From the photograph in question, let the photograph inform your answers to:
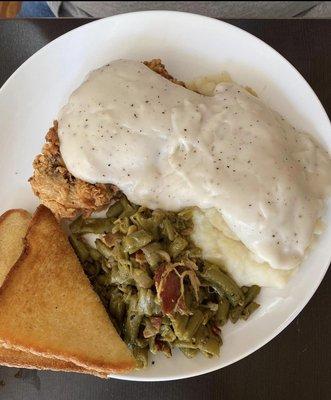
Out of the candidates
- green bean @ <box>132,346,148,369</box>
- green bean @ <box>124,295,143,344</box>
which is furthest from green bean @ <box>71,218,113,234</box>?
green bean @ <box>132,346,148,369</box>

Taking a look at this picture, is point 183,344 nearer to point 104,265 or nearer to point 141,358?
point 141,358

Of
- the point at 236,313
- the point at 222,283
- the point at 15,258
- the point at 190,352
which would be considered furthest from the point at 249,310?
the point at 15,258

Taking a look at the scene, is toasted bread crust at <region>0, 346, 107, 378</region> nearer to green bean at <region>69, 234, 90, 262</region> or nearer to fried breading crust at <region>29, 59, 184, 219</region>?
green bean at <region>69, 234, 90, 262</region>

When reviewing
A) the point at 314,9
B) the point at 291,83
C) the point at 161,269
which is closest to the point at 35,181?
the point at 161,269

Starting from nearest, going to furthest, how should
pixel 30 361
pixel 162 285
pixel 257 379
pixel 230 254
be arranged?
pixel 162 285, pixel 230 254, pixel 30 361, pixel 257 379

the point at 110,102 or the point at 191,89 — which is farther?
the point at 191,89

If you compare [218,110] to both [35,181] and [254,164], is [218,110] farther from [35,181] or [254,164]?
[35,181]
